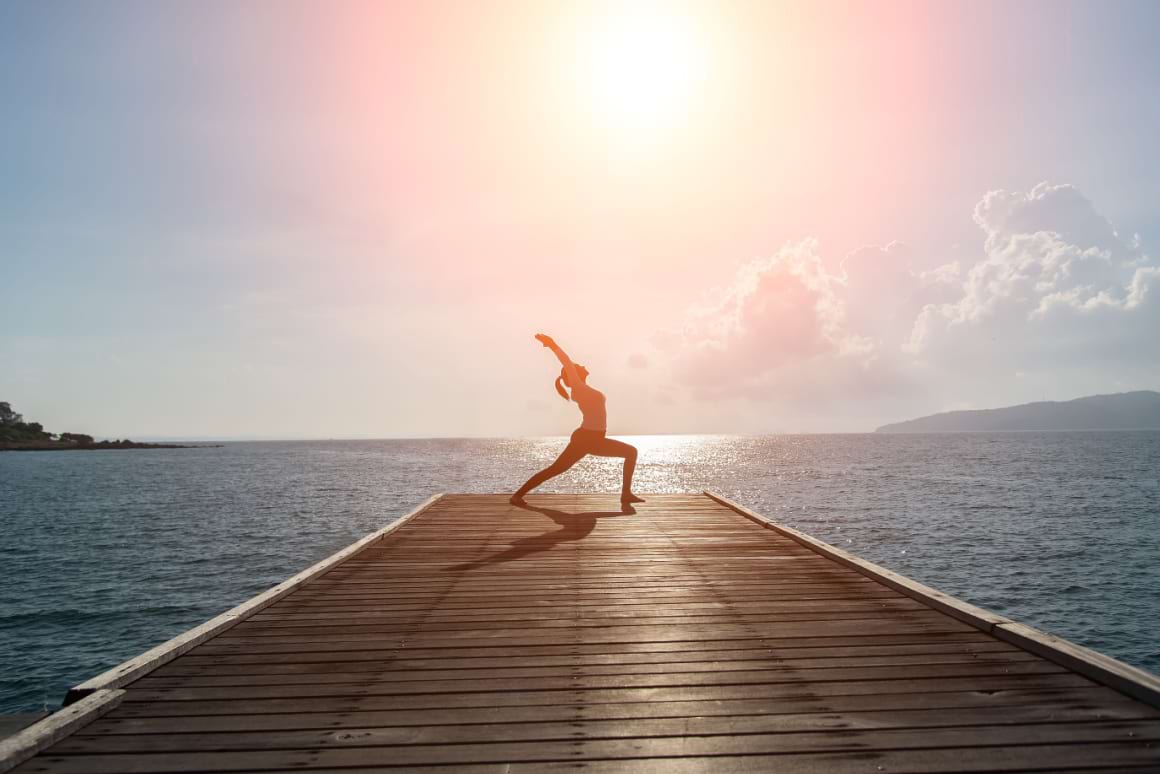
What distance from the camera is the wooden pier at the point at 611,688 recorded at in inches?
146

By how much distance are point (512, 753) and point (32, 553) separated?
99.1 ft

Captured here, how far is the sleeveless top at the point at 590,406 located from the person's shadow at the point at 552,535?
178cm

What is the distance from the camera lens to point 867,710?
4.23 m

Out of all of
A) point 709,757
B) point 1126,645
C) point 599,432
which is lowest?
point 1126,645

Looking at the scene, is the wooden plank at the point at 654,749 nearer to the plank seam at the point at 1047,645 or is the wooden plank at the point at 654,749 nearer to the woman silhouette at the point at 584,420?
the plank seam at the point at 1047,645

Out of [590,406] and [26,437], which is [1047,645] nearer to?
[590,406]

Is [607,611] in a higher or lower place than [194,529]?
higher

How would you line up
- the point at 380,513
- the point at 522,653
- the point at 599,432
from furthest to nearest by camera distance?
the point at 380,513, the point at 599,432, the point at 522,653

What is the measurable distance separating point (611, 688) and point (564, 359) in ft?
31.4

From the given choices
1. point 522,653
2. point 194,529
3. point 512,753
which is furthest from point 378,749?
point 194,529

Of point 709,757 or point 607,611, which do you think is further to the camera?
point 607,611

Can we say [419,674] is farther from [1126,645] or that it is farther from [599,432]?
[1126,645]

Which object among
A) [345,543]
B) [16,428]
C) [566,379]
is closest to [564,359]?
[566,379]

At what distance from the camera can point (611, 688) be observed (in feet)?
15.4
